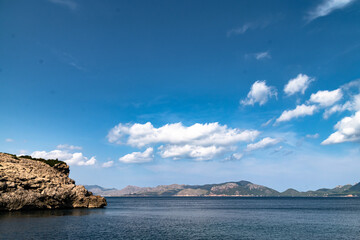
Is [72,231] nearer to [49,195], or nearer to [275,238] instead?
[275,238]

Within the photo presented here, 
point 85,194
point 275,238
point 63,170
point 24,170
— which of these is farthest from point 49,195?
point 275,238

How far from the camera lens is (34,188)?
3989 inches

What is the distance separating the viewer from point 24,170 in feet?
340

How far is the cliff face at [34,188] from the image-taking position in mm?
93500

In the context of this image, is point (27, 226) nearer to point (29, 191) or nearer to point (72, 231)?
point (72, 231)

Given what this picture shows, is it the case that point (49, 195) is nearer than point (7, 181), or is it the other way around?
point (7, 181)

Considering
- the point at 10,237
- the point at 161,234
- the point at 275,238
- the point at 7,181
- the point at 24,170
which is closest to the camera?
the point at 10,237

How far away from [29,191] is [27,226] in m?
44.0

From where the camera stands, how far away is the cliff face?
93500 mm

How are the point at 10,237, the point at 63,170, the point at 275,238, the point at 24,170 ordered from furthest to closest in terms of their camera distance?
the point at 63,170 < the point at 24,170 < the point at 275,238 < the point at 10,237

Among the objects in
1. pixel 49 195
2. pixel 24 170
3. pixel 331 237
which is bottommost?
pixel 331 237

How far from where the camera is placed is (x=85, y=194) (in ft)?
412

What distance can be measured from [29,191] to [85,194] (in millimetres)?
30737

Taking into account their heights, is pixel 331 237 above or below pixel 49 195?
below
